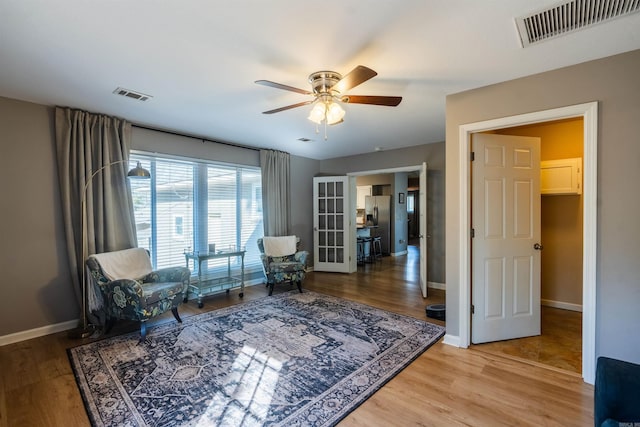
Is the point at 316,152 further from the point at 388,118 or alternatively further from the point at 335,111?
the point at 335,111

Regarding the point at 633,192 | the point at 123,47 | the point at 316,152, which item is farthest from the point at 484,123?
the point at 316,152

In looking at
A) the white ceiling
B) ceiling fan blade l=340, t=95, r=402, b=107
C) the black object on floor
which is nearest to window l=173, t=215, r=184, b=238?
the white ceiling

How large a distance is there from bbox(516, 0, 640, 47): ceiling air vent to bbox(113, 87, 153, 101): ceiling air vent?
3.14 m

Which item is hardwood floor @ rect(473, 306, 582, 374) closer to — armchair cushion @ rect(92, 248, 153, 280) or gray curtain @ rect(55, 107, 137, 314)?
armchair cushion @ rect(92, 248, 153, 280)

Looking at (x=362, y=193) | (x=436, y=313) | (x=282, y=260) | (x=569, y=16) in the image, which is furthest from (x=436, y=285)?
(x=362, y=193)

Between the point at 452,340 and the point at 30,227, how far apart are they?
4.48 m

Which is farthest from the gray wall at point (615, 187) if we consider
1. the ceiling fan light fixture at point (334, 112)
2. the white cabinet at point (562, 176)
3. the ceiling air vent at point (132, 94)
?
the ceiling air vent at point (132, 94)

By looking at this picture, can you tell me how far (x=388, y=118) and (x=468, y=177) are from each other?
4.25ft

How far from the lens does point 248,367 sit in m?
2.45

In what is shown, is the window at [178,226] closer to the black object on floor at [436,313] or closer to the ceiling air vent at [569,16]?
the black object on floor at [436,313]

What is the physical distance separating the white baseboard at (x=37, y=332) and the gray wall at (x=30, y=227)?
1.6 inches

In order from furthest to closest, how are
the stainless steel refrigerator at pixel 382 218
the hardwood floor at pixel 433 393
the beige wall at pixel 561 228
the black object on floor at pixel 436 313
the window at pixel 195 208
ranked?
the stainless steel refrigerator at pixel 382 218 < the window at pixel 195 208 < the beige wall at pixel 561 228 < the black object on floor at pixel 436 313 < the hardwood floor at pixel 433 393

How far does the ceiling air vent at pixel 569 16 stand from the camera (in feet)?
5.30

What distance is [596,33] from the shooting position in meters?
1.86
